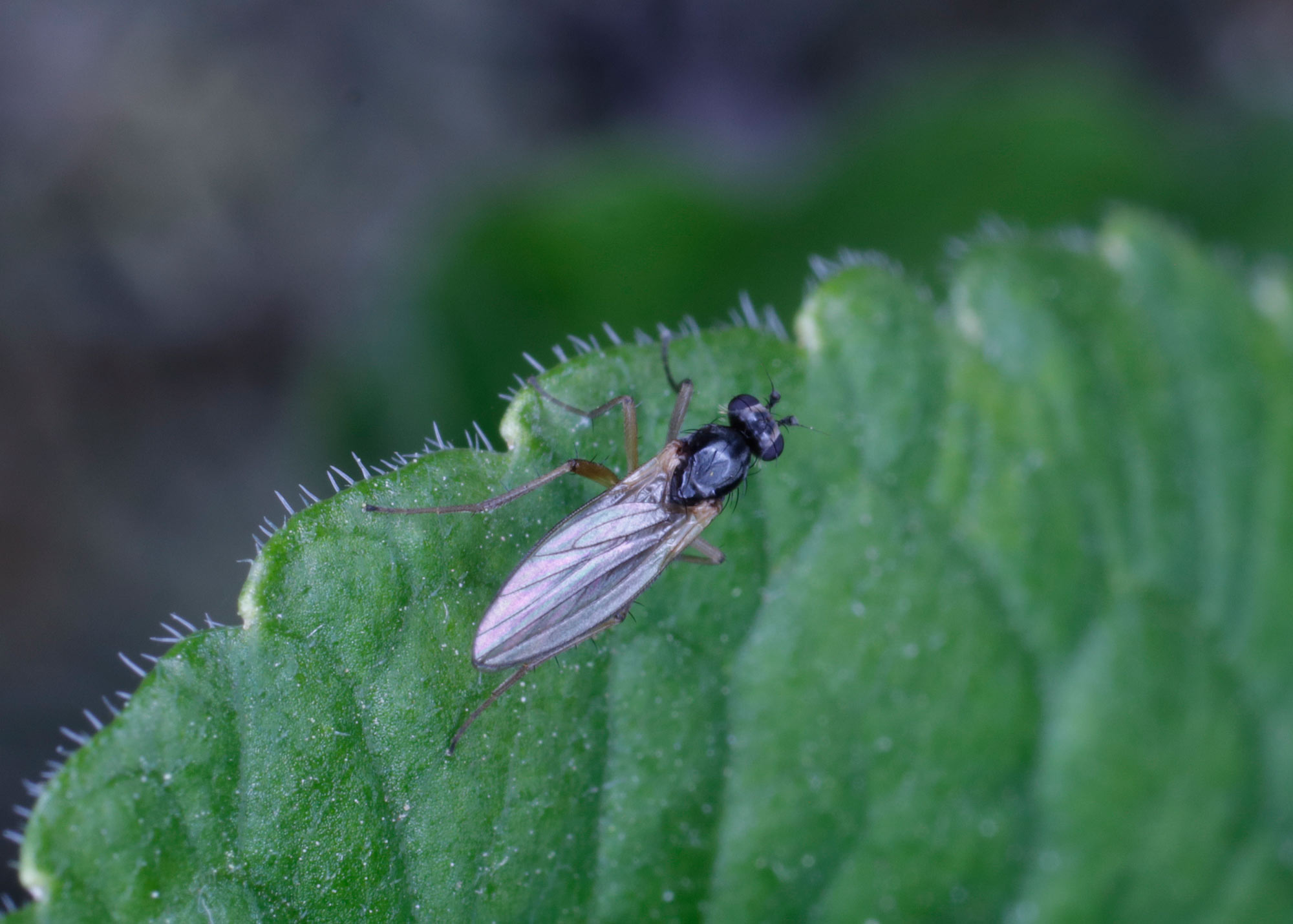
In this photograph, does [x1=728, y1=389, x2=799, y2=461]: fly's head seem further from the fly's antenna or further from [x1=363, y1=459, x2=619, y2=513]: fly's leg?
[x1=363, y1=459, x2=619, y2=513]: fly's leg

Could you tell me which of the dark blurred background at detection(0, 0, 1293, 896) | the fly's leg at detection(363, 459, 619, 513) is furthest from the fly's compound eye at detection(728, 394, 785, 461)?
the dark blurred background at detection(0, 0, 1293, 896)

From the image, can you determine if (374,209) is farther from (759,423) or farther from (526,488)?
(526,488)

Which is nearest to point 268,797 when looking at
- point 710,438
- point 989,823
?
point 710,438

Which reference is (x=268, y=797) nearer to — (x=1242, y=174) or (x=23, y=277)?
(x=23, y=277)

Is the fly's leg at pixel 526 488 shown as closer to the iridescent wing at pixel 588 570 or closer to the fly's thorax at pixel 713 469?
the iridescent wing at pixel 588 570

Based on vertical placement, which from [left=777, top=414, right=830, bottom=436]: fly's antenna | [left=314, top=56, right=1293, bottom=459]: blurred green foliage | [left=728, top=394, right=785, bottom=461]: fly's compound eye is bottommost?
[left=777, top=414, right=830, bottom=436]: fly's antenna

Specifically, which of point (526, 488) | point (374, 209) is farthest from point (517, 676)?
point (374, 209)
